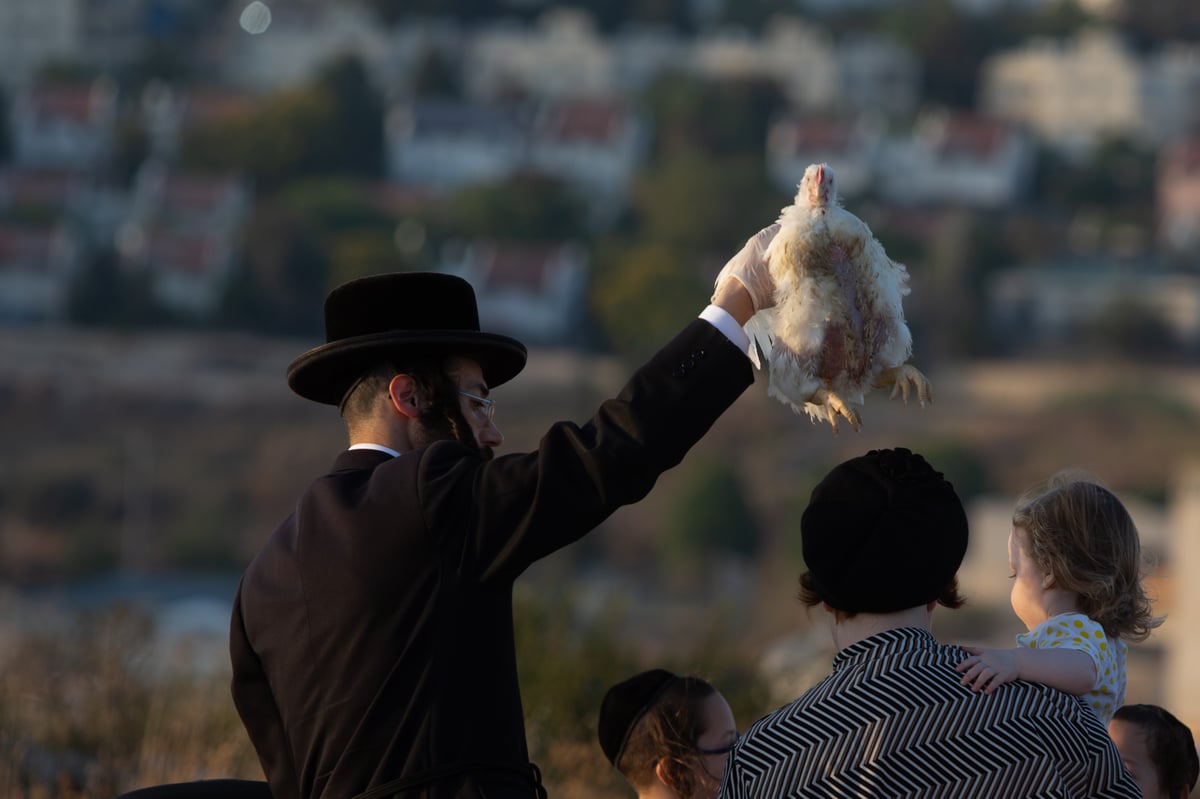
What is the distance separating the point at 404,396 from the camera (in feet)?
8.90

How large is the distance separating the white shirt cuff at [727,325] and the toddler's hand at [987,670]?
53cm

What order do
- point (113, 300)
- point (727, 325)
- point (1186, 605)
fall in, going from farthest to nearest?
point (113, 300)
point (1186, 605)
point (727, 325)

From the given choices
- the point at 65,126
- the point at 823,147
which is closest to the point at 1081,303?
the point at 823,147

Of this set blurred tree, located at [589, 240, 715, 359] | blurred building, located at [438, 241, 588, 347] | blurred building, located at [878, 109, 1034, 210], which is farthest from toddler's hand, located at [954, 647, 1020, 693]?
blurred building, located at [878, 109, 1034, 210]

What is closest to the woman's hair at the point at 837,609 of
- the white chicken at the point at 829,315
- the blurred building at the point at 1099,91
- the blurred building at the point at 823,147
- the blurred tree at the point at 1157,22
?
the white chicken at the point at 829,315

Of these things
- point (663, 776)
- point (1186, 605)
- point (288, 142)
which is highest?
point (663, 776)

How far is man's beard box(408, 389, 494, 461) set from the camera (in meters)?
2.71

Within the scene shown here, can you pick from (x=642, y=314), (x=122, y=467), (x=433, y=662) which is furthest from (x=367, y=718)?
(x=642, y=314)

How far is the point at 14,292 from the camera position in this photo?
7350 centimetres

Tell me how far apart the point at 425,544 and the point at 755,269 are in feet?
2.03

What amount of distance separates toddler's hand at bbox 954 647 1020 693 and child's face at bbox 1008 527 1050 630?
0.37 metres

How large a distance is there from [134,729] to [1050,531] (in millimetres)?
4470

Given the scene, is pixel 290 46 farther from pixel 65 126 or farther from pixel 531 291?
pixel 531 291

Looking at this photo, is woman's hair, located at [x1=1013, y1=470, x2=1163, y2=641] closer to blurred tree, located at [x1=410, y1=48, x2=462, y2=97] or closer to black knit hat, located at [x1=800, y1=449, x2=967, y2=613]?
black knit hat, located at [x1=800, y1=449, x2=967, y2=613]
